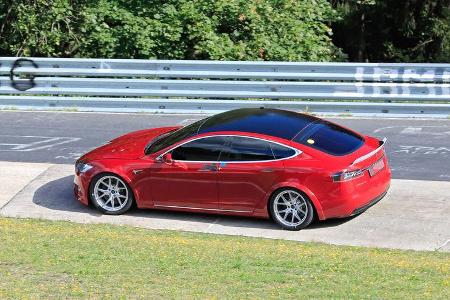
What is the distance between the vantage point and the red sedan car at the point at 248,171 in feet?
37.3

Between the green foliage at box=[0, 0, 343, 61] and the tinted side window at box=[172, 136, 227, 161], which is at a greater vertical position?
the green foliage at box=[0, 0, 343, 61]

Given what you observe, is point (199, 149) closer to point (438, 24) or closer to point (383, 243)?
point (383, 243)

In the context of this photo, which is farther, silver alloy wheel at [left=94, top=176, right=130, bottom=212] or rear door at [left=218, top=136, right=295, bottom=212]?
silver alloy wheel at [left=94, top=176, right=130, bottom=212]

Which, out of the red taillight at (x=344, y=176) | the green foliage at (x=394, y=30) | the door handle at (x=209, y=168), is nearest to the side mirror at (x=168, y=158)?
the door handle at (x=209, y=168)

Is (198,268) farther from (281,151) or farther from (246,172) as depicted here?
(281,151)

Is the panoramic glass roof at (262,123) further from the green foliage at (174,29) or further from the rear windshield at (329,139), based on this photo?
the green foliage at (174,29)

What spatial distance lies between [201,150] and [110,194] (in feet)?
4.85

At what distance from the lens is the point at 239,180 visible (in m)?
11.7

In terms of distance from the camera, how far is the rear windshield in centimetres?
1159

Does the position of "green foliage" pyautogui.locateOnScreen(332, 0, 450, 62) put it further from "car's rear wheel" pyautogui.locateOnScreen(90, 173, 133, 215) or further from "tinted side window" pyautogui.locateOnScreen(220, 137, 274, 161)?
"car's rear wheel" pyautogui.locateOnScreen(90, 173, 133, 215)

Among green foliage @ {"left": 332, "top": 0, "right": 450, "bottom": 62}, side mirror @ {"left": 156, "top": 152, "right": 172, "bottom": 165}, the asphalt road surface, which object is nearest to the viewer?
side mirror @ {"left": 156, "top": 152, "right": 172, "bottom": 165}

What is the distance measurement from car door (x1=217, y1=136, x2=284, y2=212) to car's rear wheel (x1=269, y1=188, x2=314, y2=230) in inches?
7.1

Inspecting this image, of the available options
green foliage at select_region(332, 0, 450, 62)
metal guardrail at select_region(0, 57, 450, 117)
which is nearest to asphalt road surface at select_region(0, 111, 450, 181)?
metal guardrail at select_region(0, 57, 450, 117)

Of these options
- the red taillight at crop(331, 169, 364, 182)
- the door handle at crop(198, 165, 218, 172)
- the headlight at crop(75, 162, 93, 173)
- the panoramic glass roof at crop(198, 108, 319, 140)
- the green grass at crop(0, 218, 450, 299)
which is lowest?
the green grass at crop(0, 218, 450, 299)
